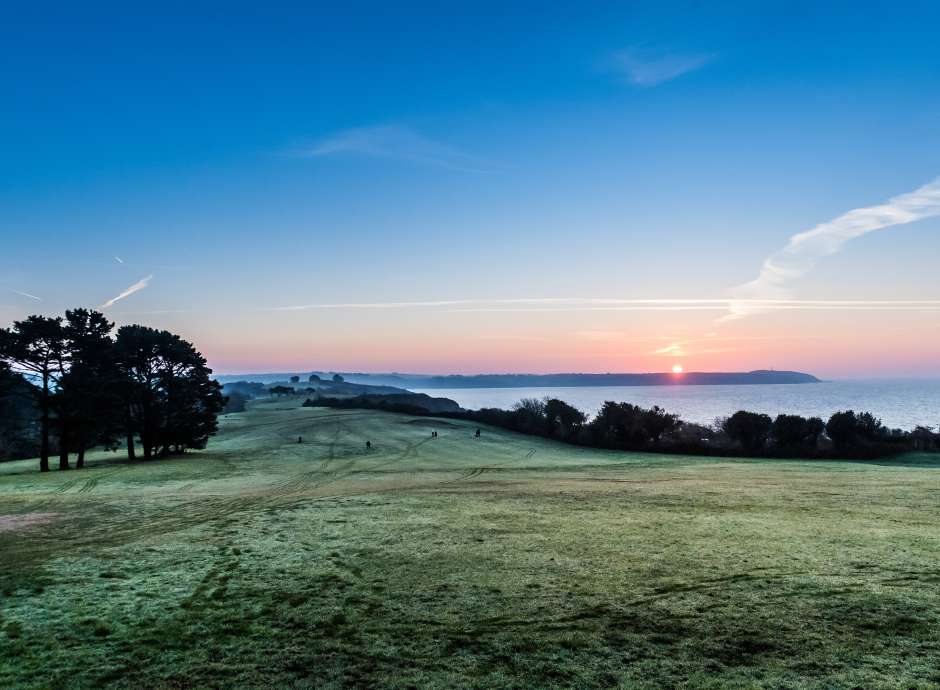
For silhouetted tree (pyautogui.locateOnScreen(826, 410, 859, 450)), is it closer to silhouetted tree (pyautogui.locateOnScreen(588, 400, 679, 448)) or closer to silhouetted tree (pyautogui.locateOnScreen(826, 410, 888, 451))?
silhouetted tree (pyautogui.locateOnScreen(826, 410, 888, 451))

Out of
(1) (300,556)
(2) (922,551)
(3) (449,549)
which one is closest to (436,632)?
(3) (449,549)

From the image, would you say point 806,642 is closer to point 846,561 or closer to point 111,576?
point 846,561

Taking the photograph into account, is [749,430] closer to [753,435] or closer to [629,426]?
[753,435]

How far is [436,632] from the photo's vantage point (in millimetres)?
8531

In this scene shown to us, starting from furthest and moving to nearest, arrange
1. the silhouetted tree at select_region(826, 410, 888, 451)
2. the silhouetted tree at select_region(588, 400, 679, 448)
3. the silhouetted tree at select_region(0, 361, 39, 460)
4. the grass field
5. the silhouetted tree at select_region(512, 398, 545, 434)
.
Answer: the silhouetted tree at select_region(512, 398, 545, 434)
the silhouetted tree at select_region(588, 400, 679, 448)
the silhouetted tree at select_region(826, 410, 888, 451)
the silhouetted tree at select_region(0, 361, 39, 460)
the grass field

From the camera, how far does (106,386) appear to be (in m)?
43.9

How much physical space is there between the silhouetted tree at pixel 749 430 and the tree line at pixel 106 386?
166 ft

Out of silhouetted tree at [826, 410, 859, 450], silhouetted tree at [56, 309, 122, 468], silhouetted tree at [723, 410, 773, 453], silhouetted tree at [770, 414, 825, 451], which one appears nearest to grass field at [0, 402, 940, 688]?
silhouetted tree at [56, 309, 122, 468]

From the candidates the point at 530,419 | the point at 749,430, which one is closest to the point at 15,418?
the point at 530,419

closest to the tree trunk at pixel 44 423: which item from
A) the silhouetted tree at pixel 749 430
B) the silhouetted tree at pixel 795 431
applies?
the silhouetted tree at pixel 749 430

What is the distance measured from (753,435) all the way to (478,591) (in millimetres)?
53668

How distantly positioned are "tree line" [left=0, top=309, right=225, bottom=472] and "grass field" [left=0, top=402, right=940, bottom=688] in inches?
896

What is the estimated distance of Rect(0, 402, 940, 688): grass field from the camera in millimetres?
7410

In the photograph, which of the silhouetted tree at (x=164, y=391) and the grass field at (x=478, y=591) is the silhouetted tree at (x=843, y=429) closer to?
the grass field at (x=478, y=591)
